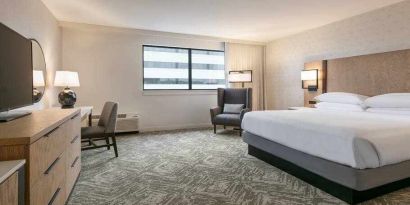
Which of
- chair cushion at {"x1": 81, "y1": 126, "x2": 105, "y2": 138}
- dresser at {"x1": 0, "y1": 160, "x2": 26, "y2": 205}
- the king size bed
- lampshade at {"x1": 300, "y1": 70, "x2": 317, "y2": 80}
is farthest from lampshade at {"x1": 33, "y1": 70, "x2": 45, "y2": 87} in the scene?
lampshade at {"x1": 300, "y1": 70, "x2": 317, "y2": 80}

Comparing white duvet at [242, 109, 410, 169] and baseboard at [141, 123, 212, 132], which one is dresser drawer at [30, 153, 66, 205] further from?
baseboard at [141, 123, 212, 132]

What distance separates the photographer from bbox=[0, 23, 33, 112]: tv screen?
1.61 m

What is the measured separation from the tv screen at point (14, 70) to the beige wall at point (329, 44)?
4.66 meters

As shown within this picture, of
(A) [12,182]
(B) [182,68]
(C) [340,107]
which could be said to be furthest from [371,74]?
(A) [12,182]

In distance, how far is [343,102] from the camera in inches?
146

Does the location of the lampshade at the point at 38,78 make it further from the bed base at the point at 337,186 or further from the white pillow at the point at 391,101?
the white pillow at the point at 391,101

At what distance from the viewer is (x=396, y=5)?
345 centimetres

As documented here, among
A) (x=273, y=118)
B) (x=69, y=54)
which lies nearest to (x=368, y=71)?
(x=273, y=118)

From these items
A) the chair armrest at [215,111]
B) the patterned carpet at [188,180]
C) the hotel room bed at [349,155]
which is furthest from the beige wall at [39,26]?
the hotel room bed at [349,155]

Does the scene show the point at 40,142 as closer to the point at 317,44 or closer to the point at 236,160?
the point at 236,160

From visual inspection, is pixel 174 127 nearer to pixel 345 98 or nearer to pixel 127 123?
pixel 127 123

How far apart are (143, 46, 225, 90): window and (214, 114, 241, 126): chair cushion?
125 cm

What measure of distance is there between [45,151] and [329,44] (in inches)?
189

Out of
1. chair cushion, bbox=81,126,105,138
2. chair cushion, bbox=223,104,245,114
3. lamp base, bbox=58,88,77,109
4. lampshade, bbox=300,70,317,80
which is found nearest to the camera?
chair cushion, bbox=81,126,105,138
